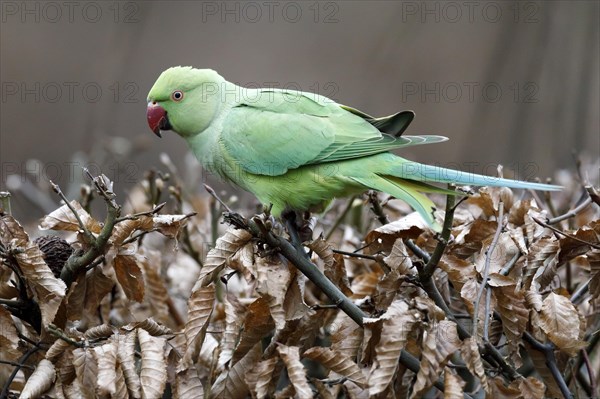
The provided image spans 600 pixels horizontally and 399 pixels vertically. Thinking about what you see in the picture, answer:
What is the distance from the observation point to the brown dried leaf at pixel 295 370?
2123 millimetres

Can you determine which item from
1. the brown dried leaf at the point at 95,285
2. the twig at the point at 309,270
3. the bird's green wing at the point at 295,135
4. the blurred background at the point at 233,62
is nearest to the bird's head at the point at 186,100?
the bird's green wing at the point at 295,135

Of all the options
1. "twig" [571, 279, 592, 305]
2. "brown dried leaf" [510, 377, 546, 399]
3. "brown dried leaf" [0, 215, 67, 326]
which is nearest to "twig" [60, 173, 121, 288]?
"brown dried leaf" [0, 215, 67, 326]

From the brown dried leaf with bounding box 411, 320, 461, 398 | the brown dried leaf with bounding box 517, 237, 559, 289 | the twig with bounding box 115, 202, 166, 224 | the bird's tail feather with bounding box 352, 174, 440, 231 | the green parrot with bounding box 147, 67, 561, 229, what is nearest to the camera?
the brown dried leaf with bounding box 411, 320, 461, 398

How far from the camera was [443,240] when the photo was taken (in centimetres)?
226

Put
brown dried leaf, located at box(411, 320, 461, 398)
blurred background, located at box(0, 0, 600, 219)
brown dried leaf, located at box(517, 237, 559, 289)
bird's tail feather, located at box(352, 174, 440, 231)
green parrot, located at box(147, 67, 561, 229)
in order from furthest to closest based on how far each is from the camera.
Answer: blurred background, located at box(0, 0, 600, 219), green parrot, located at box(147, 67, 561, 229), bird's tail feather, located at box(352, 174, 440, 231), brown dried leaf, located at box(517, 237, 559, 289), brown dried leaf, located at box(411, 320, 461, 398)

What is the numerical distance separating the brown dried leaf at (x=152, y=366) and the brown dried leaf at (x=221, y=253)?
22 cm

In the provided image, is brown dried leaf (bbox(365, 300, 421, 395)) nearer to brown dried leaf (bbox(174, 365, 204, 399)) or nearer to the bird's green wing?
brown dried leaf (bbox(174, 365, 204, 399))

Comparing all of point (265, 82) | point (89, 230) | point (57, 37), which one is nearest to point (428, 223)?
point (89, 230)

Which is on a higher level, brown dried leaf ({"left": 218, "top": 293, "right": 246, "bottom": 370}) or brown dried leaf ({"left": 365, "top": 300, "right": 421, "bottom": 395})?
brown dried leaf ({"left": 365, "top": 300, "right": 421, "bottom": 395})

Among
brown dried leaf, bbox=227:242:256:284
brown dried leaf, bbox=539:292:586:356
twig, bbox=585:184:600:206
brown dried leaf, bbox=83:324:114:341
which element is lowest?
brown dried leaf, bbox=83:324:114:341

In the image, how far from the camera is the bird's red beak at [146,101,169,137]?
12.2 feet

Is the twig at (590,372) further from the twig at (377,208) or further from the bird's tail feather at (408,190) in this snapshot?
the twig at (377,208)

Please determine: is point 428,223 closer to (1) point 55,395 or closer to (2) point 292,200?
(2) point 292,200

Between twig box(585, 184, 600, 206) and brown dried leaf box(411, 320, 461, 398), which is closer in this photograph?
brown dried leaf box(411, 320, 461, 398)
